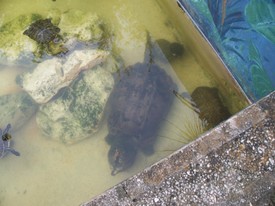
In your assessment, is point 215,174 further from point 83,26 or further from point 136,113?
point 83,26

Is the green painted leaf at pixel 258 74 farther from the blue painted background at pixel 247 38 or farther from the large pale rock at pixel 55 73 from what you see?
the large pale rock at pixel 55 73

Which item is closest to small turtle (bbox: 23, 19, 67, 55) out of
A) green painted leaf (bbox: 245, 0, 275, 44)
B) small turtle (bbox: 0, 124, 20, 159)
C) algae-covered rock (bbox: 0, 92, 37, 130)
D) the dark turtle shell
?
the dark turtle shell

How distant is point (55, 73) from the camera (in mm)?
4613

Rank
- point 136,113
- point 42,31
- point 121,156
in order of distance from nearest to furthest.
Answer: point 121,156 → point 136,113 → point 42,31

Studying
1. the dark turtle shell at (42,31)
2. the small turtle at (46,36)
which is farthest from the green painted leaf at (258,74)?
the dark turtle shell at (42,31)

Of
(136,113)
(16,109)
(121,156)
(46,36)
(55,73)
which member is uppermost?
(46,36)

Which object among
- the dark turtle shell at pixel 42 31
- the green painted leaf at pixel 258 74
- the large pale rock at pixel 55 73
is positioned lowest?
the green painted leaf at pixel 258 74

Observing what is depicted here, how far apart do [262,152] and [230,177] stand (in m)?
0.32

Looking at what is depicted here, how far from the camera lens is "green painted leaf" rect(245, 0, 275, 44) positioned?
12.1 ft

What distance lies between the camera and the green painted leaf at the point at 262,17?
369 centimetres

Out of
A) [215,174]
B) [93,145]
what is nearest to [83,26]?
[93,145]

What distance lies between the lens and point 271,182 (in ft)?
8.64

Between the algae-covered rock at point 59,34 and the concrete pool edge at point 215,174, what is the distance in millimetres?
2613

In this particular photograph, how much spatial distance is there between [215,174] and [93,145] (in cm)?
213
